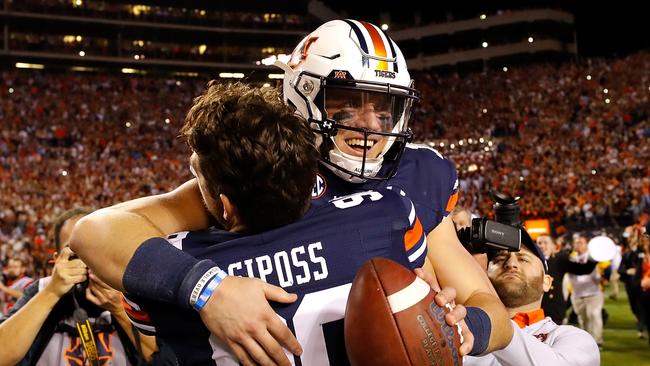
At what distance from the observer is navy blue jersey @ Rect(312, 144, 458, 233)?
2.19 m

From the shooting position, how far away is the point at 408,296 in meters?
1.44

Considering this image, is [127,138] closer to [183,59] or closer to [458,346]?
[183,59]

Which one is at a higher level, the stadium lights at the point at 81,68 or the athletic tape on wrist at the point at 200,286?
the stadium lights at the point at 81,68

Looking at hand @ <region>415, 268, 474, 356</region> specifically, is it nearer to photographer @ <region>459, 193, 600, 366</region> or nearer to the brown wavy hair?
the brown wavy hair

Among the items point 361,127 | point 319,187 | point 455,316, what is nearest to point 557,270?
point 361,127

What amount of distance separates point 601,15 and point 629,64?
61.7 ft

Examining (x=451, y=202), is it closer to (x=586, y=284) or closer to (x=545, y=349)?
(x=545, y=349)

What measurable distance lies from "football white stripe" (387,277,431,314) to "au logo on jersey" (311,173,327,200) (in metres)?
0.63

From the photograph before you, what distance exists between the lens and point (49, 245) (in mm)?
13914

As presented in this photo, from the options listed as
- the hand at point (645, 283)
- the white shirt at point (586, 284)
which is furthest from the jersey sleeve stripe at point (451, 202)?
the white shirt at point (586, 284)

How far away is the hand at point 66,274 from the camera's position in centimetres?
260

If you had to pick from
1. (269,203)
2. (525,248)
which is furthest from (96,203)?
(269,203)

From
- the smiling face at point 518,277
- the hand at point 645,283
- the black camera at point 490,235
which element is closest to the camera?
the black camera at point 490,235

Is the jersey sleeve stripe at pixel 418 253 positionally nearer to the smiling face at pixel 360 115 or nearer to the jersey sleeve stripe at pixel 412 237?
the jersey sleeve stripe at pixel 412 237
